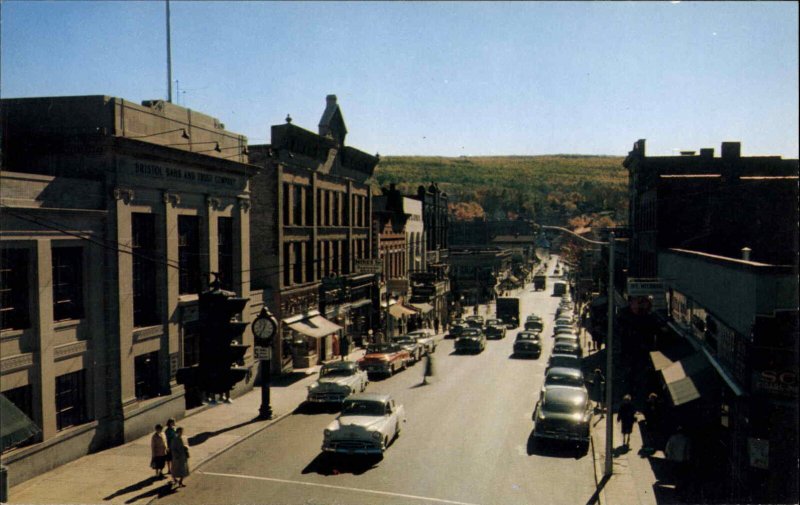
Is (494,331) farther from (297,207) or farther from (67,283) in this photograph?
(67,283)

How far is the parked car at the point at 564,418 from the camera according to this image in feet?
65.9

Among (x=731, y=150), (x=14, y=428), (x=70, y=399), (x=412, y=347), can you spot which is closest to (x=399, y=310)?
(x=412, y=347)

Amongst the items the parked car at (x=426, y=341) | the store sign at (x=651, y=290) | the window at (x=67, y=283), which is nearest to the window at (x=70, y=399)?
the window at (x=67, y=283)

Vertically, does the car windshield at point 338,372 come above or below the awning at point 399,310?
above

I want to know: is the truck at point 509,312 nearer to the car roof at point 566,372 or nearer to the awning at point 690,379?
the car roof at point 566,372

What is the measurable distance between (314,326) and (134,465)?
18.7m

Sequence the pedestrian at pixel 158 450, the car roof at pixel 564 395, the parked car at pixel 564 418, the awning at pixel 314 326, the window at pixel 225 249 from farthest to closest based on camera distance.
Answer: the awning at pixel 314 326 < the window at pixel 225 249 < the car roof at pixel 564 395 < the parked car at pixel 564 418 < the pedestrian at pixel 158 450

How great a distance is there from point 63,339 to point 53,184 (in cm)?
431

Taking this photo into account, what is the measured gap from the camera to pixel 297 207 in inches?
1484

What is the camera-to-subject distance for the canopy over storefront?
34656 millimetres

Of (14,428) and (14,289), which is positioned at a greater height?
(14,289)

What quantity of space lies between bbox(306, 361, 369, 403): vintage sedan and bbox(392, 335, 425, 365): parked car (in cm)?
1030

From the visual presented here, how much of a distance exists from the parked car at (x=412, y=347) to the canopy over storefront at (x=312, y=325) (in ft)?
15.2

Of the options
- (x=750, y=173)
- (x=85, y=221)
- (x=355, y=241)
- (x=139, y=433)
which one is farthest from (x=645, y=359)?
(x=85, y=221)
